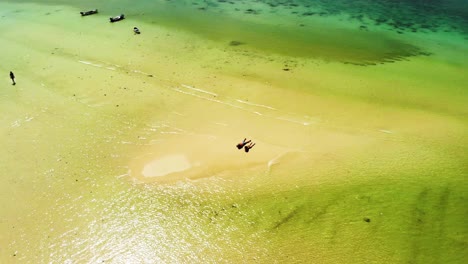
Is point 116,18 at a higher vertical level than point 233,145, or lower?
higher

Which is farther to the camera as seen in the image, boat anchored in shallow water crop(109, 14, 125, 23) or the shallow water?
boat anchored in shallow water crop(109, 14, 125, 23)

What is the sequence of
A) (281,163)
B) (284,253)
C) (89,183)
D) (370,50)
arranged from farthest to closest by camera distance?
(370,50) → (281,163) → (89,183) → (284,253)

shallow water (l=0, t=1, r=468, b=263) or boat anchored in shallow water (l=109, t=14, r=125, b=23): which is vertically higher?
boat anchored in shallow water (l=109, t=14, r=125, b=23)

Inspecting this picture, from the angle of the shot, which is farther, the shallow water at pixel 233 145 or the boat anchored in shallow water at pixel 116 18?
the boat anchored in shallow water at pixel 116 18

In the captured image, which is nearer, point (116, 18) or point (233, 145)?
point (233, 145)

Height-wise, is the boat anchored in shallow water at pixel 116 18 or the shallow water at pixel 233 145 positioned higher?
the boat anchored in shallow water at pixel 116 18

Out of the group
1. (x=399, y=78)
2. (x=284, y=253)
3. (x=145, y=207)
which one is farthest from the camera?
(x=399, y=78)

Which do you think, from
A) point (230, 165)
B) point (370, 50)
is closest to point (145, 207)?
point (230, 165)

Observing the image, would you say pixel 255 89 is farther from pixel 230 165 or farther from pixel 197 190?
pixel 197 190
